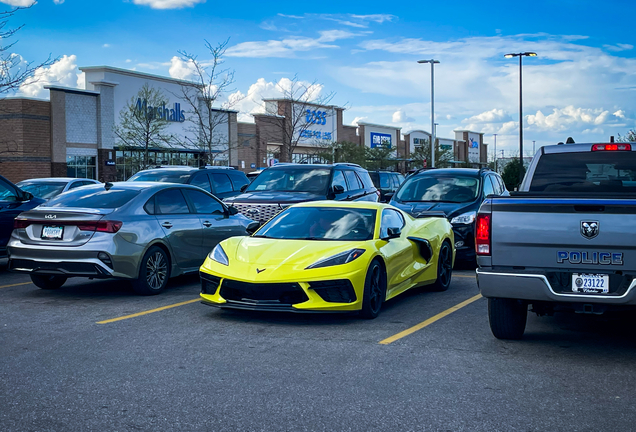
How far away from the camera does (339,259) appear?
25.2 feet

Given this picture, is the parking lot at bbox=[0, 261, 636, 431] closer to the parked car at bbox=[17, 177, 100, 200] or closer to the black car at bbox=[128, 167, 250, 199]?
the black car at bbox=[128, 167, 250, 199]

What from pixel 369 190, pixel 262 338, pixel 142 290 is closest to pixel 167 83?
pixel 369 190

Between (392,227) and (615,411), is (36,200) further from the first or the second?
(615,411)

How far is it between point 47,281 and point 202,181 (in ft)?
22.9

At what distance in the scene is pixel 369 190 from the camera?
17000mm

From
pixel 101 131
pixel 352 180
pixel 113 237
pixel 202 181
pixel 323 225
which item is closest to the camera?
pixel 323 225

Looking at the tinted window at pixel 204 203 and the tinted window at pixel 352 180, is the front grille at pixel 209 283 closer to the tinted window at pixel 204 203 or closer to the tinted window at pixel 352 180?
the tinted window at pixel 204 203

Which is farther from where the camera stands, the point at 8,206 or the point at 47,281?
the point at 8,206

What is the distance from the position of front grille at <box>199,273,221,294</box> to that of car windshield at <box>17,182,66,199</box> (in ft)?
35.2

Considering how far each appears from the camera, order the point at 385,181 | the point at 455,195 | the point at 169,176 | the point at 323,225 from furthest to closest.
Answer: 1. the point at 385,181
2. the point at 169,176
3. the point at 455,195
4. the point at 323,225

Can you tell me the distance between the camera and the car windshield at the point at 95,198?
957 centimetres

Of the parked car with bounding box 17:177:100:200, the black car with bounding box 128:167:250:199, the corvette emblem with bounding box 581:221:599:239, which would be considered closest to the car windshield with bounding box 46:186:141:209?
the black car with bounding box 128:167:250:199

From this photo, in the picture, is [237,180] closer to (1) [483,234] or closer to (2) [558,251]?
(1) [483,234]

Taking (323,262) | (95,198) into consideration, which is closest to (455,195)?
(323,262)
